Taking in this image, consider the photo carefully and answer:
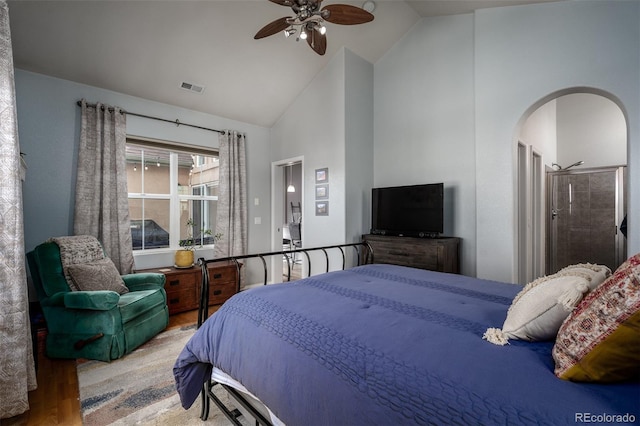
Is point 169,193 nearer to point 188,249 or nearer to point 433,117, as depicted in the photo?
point 188,249

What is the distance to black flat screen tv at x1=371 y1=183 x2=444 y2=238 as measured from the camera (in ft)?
11.0

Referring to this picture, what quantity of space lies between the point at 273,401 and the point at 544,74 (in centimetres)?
354

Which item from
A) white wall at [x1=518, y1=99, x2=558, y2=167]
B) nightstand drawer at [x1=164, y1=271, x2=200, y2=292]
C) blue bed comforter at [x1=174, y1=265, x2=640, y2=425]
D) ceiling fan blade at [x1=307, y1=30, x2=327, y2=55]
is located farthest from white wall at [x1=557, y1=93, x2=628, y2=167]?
nightstand drawer at [x1=164, y1=271, x2=200, y2=292]

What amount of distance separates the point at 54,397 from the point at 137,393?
535 mm

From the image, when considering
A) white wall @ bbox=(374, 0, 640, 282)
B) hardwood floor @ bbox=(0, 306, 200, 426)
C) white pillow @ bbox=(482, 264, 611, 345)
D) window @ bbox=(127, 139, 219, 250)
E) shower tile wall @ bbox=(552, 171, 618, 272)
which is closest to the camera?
white pillow @ bbox=(482, 264, 611, 345)

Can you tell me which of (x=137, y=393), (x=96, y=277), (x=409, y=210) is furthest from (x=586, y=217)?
(x=96, y=277)

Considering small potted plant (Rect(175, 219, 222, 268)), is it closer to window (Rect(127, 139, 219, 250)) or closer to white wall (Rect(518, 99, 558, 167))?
window (Rect(127, 139, 219, 250))

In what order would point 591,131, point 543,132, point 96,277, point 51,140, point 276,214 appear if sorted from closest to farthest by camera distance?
point 96,277 < point 51,140 < point 543,132 < point 591,131 < point 276,214

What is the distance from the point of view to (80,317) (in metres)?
2.37

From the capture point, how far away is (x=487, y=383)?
0.76 metres

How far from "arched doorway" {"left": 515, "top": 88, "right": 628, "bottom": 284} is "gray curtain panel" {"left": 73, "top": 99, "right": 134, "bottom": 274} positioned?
5.26m

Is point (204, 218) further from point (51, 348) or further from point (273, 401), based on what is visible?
point (273, 401)

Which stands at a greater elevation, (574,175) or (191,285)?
(574,175)

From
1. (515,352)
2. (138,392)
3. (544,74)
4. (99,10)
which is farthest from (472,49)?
(138,392)
